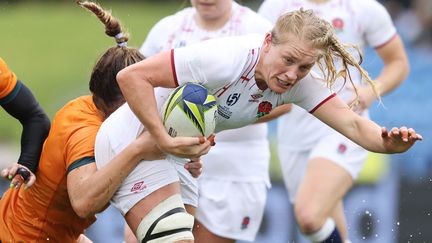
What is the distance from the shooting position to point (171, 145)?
183 inches

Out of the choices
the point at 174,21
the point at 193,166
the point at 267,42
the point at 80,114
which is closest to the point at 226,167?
the point at 174,21

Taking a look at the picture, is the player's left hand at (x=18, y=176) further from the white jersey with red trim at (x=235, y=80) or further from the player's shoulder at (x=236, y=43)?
the player's shoulder at (x=236, y=43)

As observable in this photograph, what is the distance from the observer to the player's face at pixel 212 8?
6.69 m

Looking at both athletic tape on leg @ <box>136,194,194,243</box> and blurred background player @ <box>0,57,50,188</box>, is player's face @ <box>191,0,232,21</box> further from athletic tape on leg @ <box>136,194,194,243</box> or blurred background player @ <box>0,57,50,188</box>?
athletic tape on leg @ <box>136,194,194,243</box>

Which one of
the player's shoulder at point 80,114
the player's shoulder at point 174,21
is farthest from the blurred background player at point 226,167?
the player's shoulder at point 80,114

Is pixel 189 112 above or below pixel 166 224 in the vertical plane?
above

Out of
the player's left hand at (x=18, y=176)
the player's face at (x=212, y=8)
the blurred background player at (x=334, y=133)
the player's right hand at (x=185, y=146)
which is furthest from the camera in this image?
the blurred background player at (x=334, y=133)

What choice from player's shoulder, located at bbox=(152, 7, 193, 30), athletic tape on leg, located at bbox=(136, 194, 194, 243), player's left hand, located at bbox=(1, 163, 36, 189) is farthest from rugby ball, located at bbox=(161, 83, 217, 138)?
player's shoulder, located at bbox=(152, 7, 193, 30)

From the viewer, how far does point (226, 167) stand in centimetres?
691

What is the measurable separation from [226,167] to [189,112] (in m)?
2.29

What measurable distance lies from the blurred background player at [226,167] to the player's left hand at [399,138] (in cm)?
207

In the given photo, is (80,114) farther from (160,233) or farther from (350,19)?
(350,19)

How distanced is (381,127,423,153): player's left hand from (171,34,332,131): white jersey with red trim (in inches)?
15.0

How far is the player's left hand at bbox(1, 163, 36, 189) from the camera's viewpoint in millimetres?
5098
